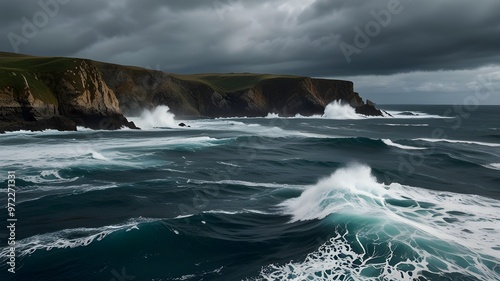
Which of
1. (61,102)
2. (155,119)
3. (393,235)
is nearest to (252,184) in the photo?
(393,235)

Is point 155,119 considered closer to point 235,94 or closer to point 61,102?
point 61,102

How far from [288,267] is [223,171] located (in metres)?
16.2

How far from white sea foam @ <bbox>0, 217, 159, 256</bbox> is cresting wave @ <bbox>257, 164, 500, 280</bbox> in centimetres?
606

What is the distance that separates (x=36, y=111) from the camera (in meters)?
51.4

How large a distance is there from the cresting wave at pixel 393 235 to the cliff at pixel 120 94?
158 ft

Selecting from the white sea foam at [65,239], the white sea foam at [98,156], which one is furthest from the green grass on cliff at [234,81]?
the white sea foam at [65,239]

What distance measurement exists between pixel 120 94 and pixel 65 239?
81316 mm

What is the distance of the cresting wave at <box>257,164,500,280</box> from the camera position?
9.70 meters

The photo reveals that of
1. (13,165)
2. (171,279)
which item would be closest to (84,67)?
(13,165)

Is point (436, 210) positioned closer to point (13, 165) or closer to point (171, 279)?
point (171, 279)

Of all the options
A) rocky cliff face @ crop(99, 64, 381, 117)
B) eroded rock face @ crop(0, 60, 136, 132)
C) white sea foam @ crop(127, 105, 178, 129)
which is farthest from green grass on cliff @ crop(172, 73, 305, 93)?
eroded rock face @ crop(0, 60, 136, 132)

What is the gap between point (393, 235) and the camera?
468 inches

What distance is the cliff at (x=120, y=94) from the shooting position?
168 feet

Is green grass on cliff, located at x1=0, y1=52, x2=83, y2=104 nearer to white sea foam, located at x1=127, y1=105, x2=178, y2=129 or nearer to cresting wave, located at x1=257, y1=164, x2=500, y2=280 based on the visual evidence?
white sea foam, located at x1=127, y1=105, x2=178, y2=129
